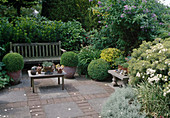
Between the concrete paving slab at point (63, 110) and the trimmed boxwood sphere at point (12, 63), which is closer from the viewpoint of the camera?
the concrete paving slab at point (63, 110)

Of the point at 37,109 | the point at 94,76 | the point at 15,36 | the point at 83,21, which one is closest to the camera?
the point at 37,109

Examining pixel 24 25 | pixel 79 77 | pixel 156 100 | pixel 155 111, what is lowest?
pixel 79 77

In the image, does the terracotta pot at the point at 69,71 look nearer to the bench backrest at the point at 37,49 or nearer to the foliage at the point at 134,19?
the bench backrest at the point at 37,49

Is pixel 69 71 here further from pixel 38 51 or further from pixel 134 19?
pixel 134 19

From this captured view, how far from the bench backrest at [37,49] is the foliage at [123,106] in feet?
15.1

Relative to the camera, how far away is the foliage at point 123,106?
10.9 feet

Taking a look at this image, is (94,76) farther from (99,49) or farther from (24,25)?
(24,25)

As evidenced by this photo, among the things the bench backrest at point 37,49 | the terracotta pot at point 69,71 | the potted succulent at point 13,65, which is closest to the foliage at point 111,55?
the terracotta pot at point 69,71

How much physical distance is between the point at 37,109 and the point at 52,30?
180 inches

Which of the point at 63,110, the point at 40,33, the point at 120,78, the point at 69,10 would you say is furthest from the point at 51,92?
the point at 69,10

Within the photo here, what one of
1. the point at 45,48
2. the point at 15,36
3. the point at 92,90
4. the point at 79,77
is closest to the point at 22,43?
the point at 15,36

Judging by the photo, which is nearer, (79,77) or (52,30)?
(79,77)

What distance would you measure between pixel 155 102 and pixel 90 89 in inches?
95.5

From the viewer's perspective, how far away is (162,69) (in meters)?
3.54
